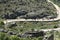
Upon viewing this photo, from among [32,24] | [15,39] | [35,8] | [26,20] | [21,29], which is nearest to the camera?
[15,39]

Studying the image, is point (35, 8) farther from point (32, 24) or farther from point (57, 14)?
point (32, 24)

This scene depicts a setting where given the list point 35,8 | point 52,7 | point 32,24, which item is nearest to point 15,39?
point 32,24

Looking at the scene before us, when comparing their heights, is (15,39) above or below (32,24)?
above

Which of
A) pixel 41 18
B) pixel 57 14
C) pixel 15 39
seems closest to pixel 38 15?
pixel 41 18

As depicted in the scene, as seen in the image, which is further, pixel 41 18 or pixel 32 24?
pixel 41 18

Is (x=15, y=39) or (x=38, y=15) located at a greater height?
(x=15, y=39)

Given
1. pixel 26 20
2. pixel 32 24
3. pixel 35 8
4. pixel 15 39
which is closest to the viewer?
pixel 15 39

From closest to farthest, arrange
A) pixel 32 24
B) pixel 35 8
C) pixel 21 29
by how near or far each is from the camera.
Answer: pixel 21 29, pixel 32 24, pixel 35 8

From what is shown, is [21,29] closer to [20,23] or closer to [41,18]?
[20,23]

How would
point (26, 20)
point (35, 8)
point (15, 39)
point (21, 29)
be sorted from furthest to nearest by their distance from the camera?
1. point (35, 8)
2. point (26, 20)
3. point (21, 29)
4. point (15, 39)
